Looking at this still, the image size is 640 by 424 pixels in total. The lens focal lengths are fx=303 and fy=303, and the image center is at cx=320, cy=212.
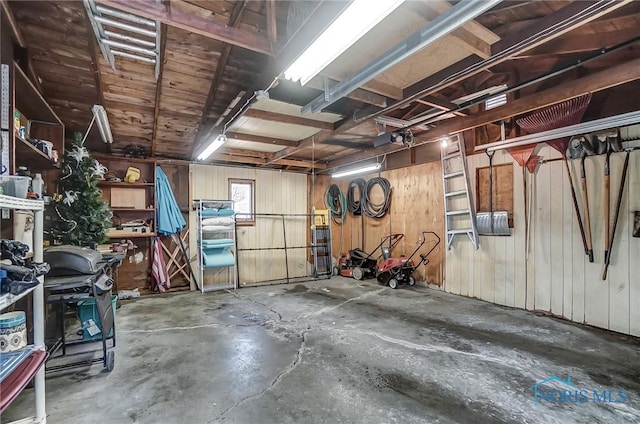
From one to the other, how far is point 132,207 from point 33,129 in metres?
2.25

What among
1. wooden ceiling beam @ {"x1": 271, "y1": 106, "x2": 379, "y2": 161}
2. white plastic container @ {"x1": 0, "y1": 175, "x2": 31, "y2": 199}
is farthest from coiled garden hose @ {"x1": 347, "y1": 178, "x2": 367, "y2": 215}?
white plastic container @ {"x1": 0, "y1": 175, "x2": 31, "y2": 199}

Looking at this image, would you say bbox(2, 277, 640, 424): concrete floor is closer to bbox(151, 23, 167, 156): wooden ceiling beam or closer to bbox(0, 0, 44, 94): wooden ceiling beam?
bbox(151, 23, 167, 156): wooden ceiling beam

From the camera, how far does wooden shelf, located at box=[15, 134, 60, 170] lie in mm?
2676

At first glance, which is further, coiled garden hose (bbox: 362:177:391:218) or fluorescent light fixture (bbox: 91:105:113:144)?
coiled garden hose (bbox: 362:177:391:218)

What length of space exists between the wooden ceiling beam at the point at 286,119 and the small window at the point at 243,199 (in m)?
3.01

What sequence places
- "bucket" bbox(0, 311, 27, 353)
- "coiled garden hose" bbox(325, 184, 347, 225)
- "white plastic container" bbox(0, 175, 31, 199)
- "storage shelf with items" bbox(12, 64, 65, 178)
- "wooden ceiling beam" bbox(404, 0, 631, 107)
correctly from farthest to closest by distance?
"coiled garden hose" bbox(325, 184, 347, 225) < "storage shelf with items" bbox(12, 64, 65, 178) < "wooden ceiling beam" bbox(404, 0, 631, 107) < "white plastic container" bbox(0, 175, 31, 199) < "bucket" bbox(0, 311, 27, 353)

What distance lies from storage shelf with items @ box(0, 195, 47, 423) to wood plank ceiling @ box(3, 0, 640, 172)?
58.5 inches

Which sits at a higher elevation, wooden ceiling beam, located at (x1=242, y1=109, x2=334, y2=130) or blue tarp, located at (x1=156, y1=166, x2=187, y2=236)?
wooden ceiling beam, located at (x1=242, y1=109, x2=334, y2=130)

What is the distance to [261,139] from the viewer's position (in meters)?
5.40

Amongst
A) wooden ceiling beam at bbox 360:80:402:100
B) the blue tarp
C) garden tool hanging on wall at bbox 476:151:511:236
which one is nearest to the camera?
wooden ceiling beam at bbox 360:80:402:100

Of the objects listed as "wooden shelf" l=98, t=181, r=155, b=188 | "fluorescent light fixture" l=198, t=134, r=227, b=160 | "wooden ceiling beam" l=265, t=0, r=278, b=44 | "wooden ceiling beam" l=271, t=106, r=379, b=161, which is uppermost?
"wooden ceiling beam" l=265, t=0, r=278, b=44

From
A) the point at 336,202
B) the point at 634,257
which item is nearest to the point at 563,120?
the point at 634,257

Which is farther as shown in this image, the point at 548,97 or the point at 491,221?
the point at 491,221

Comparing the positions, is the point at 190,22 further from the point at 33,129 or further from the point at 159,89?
the point at 33,129
